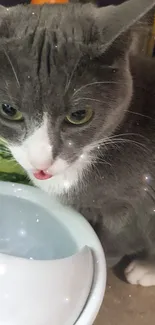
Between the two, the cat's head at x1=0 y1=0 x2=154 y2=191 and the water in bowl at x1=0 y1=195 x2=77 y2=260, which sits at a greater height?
the cat's head at x1=0 y1=0 x2=154 y2=191

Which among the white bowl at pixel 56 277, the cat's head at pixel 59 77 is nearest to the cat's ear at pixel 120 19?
the cat's head at pixel 59 77

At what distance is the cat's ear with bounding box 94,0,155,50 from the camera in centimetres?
65

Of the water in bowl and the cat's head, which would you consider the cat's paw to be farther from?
the cat's head

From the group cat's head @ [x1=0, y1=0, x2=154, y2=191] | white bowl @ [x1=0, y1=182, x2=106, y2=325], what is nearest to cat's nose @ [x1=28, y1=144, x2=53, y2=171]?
cat's head @ [x1=0, y1=0, x2=154, y2=191]

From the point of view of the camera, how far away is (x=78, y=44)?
0.69m

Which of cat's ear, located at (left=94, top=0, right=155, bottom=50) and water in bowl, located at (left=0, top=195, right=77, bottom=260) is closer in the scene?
cat's ear, located at (left=94, top=0, right=155, bottom=50)

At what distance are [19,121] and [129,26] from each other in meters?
0.20

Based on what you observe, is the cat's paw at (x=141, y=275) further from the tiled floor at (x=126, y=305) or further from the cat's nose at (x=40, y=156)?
the cat's nose at (x=40, y=156)

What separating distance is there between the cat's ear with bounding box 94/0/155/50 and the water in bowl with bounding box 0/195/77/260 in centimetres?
34

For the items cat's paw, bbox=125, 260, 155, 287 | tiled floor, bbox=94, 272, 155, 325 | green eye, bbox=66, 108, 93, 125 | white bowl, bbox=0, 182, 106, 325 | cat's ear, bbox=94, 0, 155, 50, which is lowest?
tiled floor, bbox=94, 272, 155, 325

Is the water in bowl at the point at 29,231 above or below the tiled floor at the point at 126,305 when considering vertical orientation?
above

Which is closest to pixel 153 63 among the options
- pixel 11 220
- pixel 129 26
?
pixel 129 26

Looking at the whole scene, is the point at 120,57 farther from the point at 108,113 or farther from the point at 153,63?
the point at 153,63

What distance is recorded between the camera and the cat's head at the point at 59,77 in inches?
27.2
